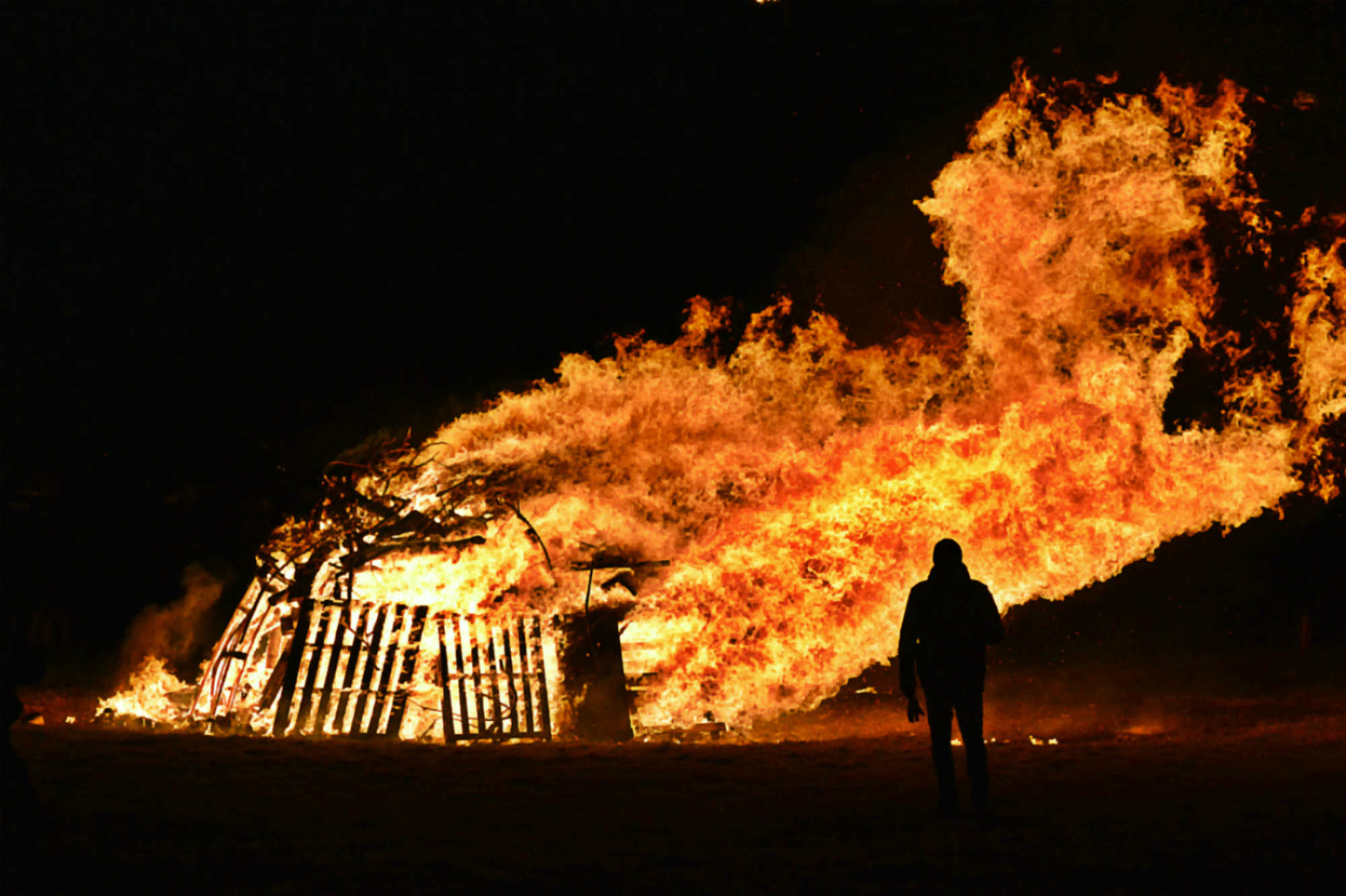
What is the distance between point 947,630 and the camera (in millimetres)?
6164

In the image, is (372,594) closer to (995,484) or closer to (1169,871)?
(995,484)

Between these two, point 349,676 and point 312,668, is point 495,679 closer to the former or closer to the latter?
point 349,676

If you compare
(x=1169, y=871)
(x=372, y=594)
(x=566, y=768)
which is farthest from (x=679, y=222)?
(x=1169, y=871)

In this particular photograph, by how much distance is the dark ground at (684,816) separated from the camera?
15.1 ft

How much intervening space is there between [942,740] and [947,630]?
584 millimetres

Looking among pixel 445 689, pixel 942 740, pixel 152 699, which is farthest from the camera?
pixel 152 699

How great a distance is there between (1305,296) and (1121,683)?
5060 mm

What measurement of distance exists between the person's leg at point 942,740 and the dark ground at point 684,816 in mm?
161

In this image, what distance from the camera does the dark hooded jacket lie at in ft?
20.2

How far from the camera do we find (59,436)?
15172 millimetres

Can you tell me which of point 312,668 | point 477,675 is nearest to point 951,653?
point 477,675

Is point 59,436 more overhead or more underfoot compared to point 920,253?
more underfoot

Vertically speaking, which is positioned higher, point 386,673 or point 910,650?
point 386,673

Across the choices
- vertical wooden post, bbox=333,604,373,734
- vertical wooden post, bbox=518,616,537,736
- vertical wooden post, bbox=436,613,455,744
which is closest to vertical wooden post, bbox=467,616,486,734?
vertical wooden post, bbox=436,613,455,744
